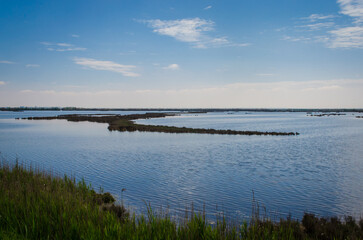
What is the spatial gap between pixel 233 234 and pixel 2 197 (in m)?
8.95

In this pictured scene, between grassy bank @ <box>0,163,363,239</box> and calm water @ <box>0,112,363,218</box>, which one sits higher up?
grassy bank @ <box>0,163,363,239</box>

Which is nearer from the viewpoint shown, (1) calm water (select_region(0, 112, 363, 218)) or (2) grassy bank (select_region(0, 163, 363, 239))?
(2) grassy bank (select_region(0, 163, 363, 239))

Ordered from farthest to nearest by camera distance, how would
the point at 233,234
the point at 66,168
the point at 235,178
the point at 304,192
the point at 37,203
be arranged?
the point at 66,168, the point at 235,178, the point at 304,192, the point at 37,203, the point at 233,234

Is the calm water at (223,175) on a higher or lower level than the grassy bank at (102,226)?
lower

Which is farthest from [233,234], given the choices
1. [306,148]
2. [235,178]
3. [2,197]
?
[306,148]

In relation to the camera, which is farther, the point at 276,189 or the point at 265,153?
the point at 265,153

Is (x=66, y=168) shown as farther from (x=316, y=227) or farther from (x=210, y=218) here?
(x=316, y=227)

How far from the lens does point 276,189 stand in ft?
59.6

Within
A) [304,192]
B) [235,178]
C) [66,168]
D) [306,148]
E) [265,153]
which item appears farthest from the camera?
[306,148]

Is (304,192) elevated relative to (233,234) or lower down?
lower down

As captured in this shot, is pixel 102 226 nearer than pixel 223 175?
Yes

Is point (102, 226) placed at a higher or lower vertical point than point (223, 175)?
higher

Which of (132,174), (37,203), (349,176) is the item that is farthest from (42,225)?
(349,176)

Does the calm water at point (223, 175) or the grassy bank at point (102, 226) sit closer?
the grassy bank at point (102, 226)
